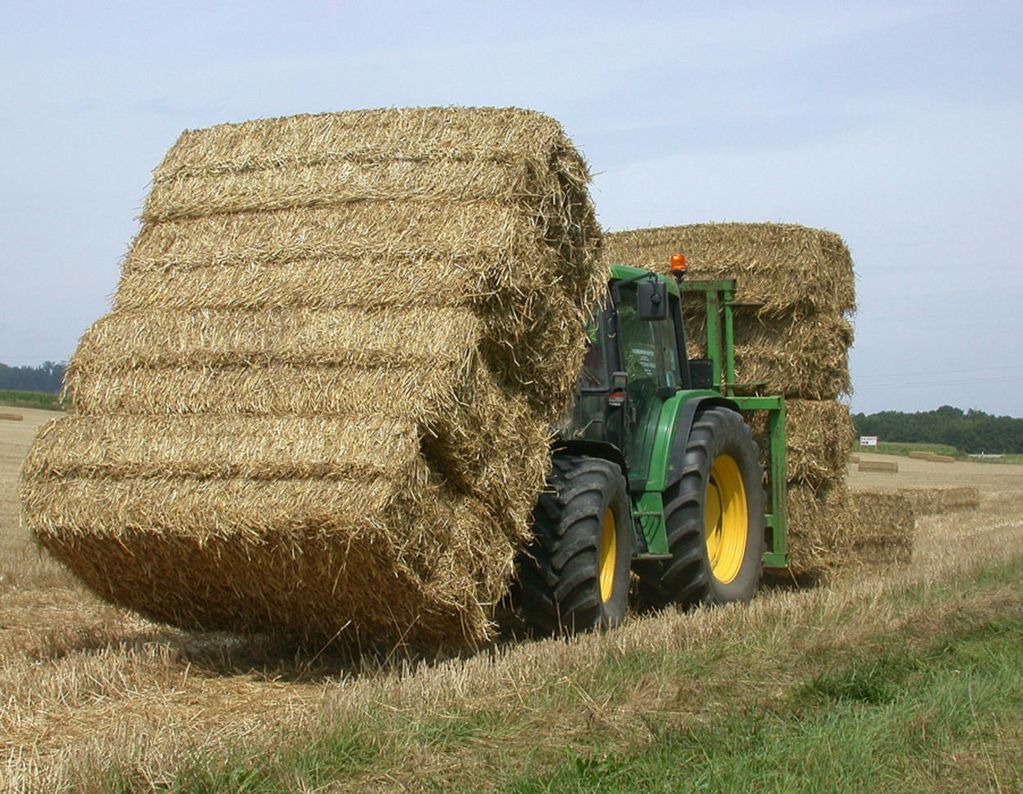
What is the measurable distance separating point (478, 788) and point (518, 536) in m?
2.35

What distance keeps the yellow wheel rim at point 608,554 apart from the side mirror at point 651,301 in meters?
1.31

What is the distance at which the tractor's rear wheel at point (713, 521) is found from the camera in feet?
26.2

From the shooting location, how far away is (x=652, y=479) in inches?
313

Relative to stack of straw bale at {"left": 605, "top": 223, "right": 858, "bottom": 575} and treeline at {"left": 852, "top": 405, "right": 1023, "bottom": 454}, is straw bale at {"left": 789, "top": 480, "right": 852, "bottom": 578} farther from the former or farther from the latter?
treeline at {"left": 852, "top": 405, "right": 1023, "bottom": 454}

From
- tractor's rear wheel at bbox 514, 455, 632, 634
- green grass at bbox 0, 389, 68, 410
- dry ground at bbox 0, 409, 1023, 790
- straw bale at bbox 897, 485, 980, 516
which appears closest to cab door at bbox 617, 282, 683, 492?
tractor's rear wheel at bbox 514, 455, 632, 634

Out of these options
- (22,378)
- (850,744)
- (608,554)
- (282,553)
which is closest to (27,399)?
(22,378)

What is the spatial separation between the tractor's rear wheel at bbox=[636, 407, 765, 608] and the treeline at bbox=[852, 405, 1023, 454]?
61566 millimetres

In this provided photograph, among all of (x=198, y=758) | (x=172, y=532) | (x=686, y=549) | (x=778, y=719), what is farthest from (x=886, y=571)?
(x=198, y=758)

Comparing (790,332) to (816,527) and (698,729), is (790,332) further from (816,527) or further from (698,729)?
(698,729)

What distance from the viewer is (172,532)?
18.8 feet

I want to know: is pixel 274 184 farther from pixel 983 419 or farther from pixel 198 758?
pixel 983 419

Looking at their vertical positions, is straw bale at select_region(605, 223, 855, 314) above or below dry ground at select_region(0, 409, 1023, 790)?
above

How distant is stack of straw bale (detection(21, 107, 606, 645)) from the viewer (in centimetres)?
571

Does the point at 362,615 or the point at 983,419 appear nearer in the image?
the point at 362,615
